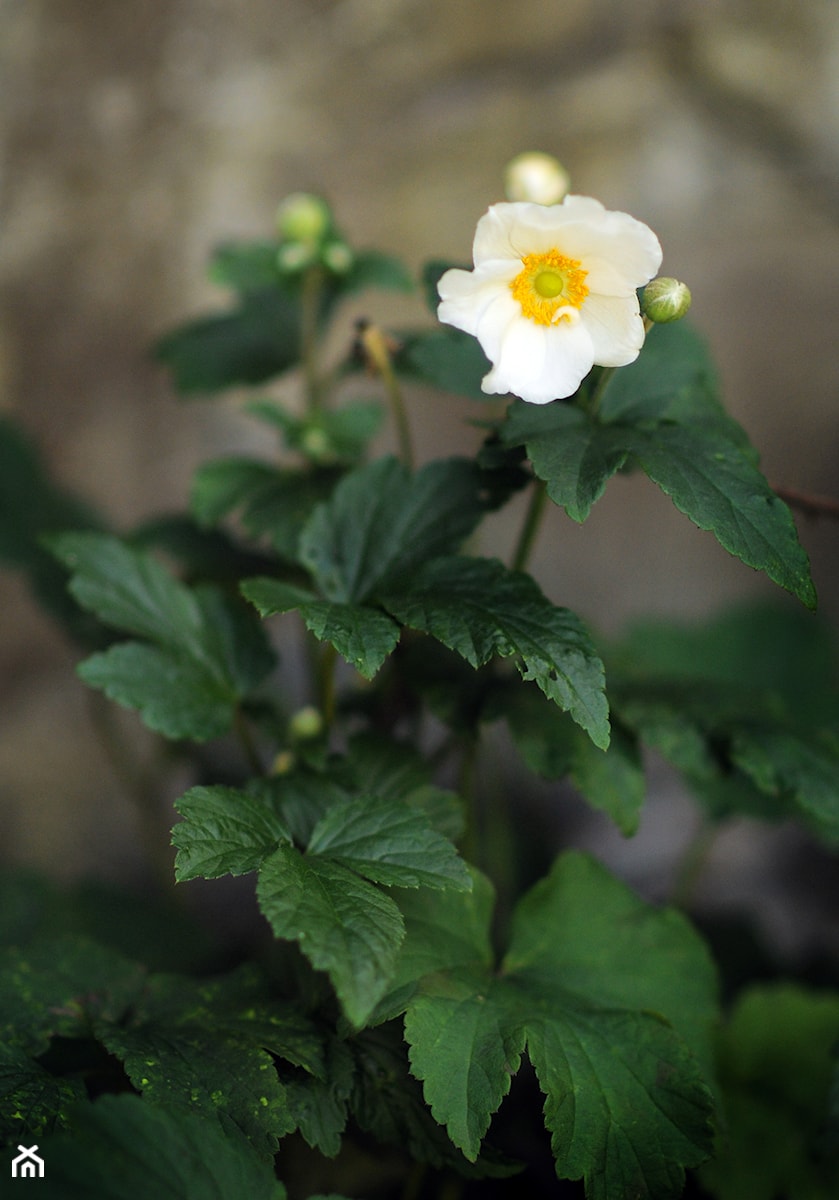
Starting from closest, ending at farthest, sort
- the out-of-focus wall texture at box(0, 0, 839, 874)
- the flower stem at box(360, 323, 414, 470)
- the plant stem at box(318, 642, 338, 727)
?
the plant stem at box(318, 642, 338, 727) → the flower stem at box(360, 323, 414, 470) → the out-of-focus wall texture at box(0, 0, 839, 874)

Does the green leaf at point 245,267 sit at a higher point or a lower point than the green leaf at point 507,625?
higher

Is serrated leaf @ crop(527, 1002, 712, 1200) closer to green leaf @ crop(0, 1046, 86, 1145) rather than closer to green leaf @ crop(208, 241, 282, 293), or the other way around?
green leaf @ crop(0, 1046, 86, 1145)

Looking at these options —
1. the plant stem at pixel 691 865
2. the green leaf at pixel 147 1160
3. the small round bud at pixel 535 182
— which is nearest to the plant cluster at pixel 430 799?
the green leaf at pixel 147 1160

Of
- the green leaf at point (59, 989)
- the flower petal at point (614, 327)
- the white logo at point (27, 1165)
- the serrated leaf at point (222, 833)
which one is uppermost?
the flower petal at point (614, 327)

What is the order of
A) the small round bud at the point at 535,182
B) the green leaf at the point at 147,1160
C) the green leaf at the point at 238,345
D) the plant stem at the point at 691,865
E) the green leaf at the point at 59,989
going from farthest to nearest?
the plant stem at the point at 691,865
the green leaf at the point at 238,345
the small round bud at the point at 535,182
the green leaf at the point at 59,989
the green leaf at the point at 147,1160

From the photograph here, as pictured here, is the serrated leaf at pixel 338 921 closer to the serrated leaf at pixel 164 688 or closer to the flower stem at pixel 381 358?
the serrated leaf at pixel 164 688

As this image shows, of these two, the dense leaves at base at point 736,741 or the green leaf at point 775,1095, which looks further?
the green leaf at point 775,1095

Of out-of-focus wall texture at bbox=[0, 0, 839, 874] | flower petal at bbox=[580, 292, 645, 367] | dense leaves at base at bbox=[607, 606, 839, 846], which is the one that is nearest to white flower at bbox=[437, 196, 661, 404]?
flower petal at bbox=[580, 292, 645, 367]

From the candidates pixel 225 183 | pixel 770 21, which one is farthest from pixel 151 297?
pixel 770 21

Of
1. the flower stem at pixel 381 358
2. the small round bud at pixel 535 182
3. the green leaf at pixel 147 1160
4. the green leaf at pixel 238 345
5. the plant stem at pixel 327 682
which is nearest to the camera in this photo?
the green leaf at pixel 147 1160
